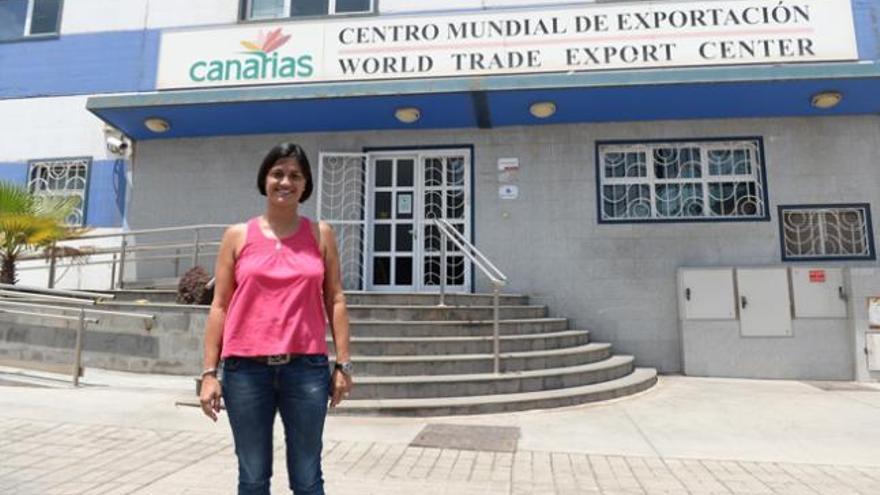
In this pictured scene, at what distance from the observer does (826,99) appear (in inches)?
311

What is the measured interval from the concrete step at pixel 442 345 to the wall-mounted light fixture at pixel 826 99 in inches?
205

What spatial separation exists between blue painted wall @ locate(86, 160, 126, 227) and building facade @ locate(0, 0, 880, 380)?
35 millimetres

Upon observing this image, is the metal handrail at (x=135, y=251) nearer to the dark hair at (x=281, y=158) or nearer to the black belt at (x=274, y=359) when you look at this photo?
the dark hair at (x=281, y=158)

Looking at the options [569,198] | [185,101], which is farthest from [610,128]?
[185,101]

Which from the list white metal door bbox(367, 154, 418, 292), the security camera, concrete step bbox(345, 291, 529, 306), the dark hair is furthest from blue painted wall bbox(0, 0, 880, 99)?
the dark hair

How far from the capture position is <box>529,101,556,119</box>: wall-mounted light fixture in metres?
8.24

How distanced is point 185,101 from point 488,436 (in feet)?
21.9

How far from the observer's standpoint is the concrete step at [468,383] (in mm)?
5625

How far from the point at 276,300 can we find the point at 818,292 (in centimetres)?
833

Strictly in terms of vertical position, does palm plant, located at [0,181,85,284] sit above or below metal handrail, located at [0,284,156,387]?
above

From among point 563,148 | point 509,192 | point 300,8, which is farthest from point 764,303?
point 300,8

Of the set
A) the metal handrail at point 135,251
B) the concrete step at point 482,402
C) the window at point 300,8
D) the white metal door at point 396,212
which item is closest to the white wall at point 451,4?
the window at point 300,8

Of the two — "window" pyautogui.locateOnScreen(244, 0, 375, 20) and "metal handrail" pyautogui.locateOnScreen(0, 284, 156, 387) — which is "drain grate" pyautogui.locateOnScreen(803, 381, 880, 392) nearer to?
"metal handrail" pyautogui.locateOnScreen(0, 284, 156, 387)

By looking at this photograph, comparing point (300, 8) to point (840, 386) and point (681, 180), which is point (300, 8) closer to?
point (681, 180)
